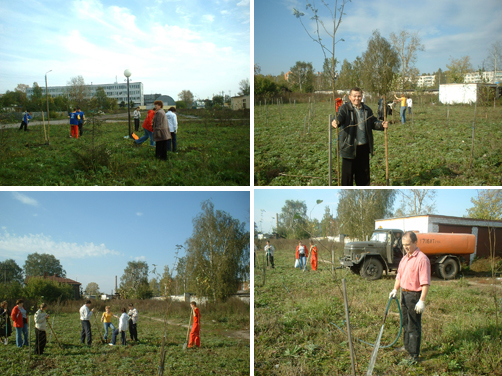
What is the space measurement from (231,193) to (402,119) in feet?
23.6

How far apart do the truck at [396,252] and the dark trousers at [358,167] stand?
4.02ft

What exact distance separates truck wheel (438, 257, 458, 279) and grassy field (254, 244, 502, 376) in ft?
0.99

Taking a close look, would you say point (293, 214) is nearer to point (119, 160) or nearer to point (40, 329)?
point (119, 160)

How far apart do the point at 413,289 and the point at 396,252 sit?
2.73 metres

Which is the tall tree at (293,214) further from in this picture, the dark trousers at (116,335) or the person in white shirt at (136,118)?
the person in white shirt at (136,118)

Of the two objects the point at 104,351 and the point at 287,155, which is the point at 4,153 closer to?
the point at 104,351

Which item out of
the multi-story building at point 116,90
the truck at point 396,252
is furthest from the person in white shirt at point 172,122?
the truck at point 396,252

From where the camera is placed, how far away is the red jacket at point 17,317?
361cm

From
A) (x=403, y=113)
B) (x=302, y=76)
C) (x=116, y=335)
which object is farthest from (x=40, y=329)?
(x=403, y=113)

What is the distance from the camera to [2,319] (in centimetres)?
352

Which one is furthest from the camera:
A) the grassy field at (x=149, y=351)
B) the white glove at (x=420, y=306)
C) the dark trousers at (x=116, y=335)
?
the dark trousers at (x=116, y=335)

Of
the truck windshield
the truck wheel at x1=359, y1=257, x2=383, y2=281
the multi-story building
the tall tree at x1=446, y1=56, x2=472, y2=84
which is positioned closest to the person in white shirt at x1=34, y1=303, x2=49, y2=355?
the multi-story building

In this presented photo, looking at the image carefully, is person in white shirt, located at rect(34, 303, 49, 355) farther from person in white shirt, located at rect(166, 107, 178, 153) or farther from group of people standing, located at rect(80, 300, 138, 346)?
person in white shirt, located at rect(166, 107, 178, 153)

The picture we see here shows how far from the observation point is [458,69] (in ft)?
18.2
